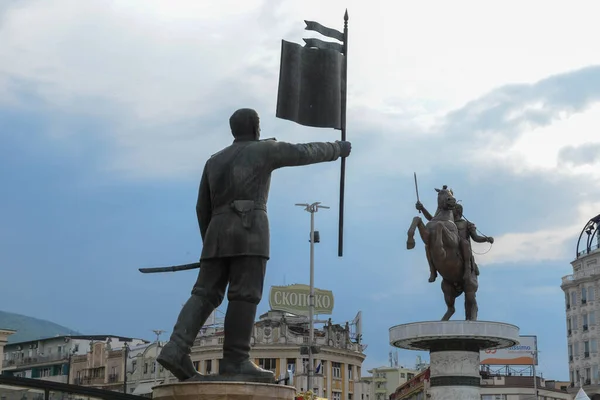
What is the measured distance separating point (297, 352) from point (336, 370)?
4.75 metres

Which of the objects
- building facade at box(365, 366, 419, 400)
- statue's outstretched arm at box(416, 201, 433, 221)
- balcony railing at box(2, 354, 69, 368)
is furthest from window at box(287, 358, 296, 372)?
statue's outstretched arm at box(416, 201, 433, 221)

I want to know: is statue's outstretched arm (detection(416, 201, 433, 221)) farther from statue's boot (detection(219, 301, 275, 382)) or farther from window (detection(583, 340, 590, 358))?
window (detection(583, 340, 590, 358))

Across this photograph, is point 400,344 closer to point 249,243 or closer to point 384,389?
point 249,243

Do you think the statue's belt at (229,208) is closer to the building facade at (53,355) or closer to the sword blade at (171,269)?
the sword blade at (171,269)

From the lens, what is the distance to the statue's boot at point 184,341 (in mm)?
7266

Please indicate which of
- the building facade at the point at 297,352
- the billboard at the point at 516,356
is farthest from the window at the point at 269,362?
the billboard at the point at 516,356

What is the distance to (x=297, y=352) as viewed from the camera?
7800cm

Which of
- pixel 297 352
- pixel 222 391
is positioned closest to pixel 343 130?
pixel 222 391

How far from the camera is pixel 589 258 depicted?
223ft

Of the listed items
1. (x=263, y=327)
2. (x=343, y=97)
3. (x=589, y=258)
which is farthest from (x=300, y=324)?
(x=343, y=97)

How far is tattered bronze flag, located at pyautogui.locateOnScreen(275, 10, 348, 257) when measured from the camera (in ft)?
27.1

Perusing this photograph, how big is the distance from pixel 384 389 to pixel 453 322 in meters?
92.8

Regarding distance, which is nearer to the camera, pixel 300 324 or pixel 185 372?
pixel 185 372

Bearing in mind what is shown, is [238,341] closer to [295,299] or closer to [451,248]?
[451,248]
